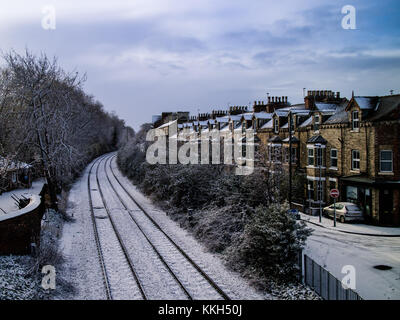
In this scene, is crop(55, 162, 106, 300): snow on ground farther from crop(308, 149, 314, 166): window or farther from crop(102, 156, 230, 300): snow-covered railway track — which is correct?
crop(308, 149, 314, 166): window

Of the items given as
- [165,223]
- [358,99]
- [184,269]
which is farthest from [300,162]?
[184,269]

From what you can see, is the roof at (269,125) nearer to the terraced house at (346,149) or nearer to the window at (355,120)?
the terraced house at (346,149)

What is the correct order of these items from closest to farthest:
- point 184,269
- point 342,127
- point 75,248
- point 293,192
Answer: point 184,269 < point 75,248 < point 342,127 < point 293,192

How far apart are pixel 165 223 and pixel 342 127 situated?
13.6 metres

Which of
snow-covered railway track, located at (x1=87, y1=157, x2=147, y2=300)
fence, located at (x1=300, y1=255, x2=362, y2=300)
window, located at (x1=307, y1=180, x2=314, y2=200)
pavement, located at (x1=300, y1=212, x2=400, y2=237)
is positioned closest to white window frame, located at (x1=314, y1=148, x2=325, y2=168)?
window, located at (x1=307, y1=180, x2=314, y2=200)

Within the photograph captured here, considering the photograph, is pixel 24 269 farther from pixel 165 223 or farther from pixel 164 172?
pixel 164 172

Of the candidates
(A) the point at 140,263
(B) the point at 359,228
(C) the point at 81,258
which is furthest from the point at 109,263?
(B) the point at 359,228

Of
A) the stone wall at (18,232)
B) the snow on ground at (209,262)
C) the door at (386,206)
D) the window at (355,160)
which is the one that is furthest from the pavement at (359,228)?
the stone wall at (18,232)

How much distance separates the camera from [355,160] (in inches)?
956

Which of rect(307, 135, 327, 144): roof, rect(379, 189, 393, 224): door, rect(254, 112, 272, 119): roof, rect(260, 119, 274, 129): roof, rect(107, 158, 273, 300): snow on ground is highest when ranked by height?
rect(254, 112, 272, 119): roof

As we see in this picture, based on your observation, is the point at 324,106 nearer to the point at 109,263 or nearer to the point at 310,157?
the point at 310,157

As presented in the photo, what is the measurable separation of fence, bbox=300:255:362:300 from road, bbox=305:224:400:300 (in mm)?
1136

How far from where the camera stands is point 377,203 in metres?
22.1

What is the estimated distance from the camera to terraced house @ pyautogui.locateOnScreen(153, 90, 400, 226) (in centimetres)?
2194
